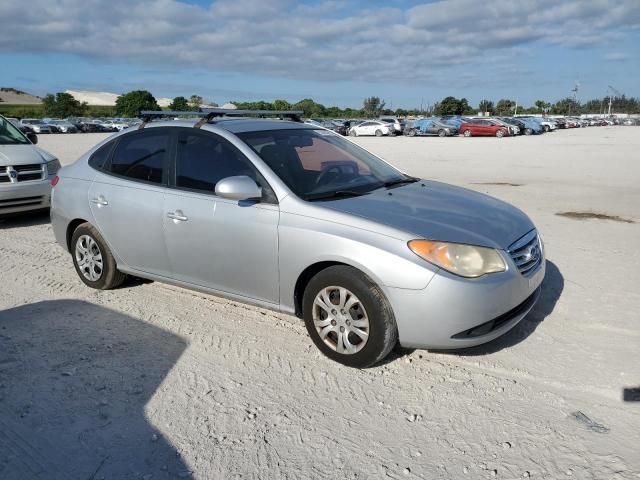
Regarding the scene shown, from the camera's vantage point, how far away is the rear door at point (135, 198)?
4922 mm

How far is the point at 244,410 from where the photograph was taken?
3455 mm

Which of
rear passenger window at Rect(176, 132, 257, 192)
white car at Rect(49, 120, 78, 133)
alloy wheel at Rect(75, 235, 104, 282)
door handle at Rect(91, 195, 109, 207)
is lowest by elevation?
alloy wheel at Rect(75, 235, 104, 282)

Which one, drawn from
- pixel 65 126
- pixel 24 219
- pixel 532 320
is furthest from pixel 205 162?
pixel 65 126

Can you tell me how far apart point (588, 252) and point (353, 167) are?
3426mm

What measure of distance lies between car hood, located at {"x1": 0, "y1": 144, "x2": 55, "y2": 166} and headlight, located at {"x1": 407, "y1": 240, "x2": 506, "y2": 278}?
7.33 m

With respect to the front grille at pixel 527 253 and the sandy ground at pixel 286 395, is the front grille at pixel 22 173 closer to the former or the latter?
the sandy ground at pixel 286 395

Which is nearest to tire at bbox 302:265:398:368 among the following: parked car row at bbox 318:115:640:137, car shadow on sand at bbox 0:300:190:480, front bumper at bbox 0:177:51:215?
car shadow on sand at bbox 0:300:190:480

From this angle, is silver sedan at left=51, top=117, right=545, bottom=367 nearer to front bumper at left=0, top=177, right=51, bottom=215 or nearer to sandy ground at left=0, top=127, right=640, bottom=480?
sandy ground at left=0, top=127, right=640, bottom=480

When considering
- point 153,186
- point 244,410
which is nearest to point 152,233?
point 153,186

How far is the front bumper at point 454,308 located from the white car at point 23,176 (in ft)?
23.2

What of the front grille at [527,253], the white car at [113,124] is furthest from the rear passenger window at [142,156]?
the white car at [113,124]

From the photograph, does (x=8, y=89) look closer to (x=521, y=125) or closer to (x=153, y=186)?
(x=521, y=125)

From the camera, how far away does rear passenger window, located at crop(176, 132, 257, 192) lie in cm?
449

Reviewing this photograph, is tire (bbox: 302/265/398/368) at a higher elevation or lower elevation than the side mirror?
lower
